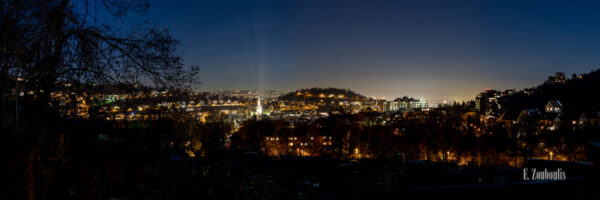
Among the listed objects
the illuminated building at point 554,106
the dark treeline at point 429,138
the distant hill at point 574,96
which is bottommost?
the dark treeline at point 429,138

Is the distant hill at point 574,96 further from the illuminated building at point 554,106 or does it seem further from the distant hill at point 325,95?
the distant hill at point 325,95

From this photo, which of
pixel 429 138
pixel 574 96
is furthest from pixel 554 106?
pixel 429 138

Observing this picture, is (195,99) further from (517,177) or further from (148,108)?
(517,177)

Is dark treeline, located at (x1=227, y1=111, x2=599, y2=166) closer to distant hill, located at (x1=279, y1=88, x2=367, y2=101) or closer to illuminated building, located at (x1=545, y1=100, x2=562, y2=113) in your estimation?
illuminated building, located at (x1=545, y1=100, x2=562, y2=113)

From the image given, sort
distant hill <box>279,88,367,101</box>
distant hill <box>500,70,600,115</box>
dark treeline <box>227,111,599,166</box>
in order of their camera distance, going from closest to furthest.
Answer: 1. dark treeline <box>227,111,599,166</box>
2. distant hill <box>500,70,600,115</box>
3. distant hill <box>279,88,367,101</box>

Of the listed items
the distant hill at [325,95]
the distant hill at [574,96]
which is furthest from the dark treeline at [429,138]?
the distant hill at [325,95]

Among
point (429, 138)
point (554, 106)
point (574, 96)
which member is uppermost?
point (574, 96)

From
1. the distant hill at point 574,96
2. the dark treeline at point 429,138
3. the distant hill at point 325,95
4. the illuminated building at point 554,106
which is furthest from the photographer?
the distant hill at point 325,95

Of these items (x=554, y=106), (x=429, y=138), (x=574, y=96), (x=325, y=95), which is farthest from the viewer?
(x=325, y=95)

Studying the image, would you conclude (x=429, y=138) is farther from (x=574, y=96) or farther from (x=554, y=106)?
(x=574, y=96)

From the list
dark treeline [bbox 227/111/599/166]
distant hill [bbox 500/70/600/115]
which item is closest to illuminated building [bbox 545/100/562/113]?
distant hill [bbox 500/70/600/115]

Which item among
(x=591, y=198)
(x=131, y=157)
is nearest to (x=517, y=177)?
(x=591, y=198)
